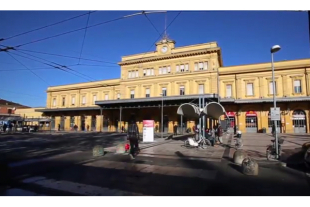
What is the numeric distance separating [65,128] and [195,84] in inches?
1261

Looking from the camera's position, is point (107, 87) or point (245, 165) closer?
point (245, 165)

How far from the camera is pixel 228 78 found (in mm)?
37719

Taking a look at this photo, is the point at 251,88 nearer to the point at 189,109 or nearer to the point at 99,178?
the point at 189,109

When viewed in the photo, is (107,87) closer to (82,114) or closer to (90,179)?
(82,114)

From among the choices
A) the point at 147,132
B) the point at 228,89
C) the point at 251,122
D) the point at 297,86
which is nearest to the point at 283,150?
the point at 147,132

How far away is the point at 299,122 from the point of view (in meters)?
31.9

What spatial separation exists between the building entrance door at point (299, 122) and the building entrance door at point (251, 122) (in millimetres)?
5340

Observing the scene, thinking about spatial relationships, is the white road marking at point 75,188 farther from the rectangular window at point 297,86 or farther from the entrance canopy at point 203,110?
the rectangular window at point 297,86

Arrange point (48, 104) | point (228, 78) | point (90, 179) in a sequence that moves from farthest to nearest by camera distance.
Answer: point (48, 104) < point (228, 78) < point (90, 179)

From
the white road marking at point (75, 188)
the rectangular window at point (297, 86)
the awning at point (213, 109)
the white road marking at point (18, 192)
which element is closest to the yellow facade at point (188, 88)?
the rectangular window at point (297, 86)

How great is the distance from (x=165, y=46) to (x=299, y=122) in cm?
2621

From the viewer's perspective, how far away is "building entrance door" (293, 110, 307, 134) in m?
31.6

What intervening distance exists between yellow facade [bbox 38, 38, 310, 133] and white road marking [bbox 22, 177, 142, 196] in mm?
25548

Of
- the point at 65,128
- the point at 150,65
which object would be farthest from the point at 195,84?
the point at 65,128
